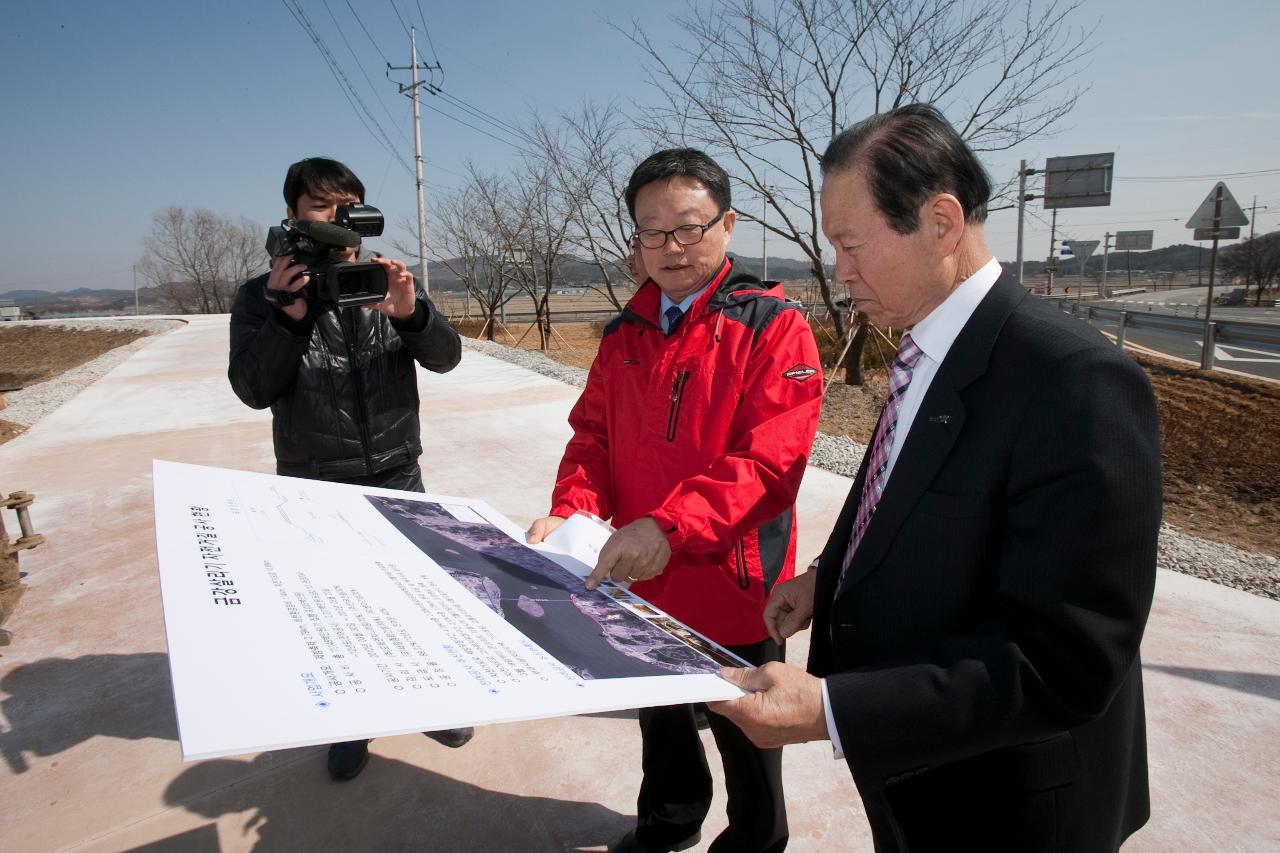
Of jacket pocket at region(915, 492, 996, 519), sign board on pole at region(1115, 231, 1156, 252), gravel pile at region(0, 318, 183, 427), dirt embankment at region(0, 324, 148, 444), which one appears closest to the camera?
jacket pocket at region(915, 492, 996, 519)

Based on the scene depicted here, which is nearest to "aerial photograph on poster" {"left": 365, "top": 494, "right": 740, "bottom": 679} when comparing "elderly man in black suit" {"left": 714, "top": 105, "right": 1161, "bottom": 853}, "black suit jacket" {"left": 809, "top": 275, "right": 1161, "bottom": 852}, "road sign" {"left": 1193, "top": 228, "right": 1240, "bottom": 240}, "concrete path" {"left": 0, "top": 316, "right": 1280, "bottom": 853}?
"elderly man in black suit" {"left": 714, "top": 105, "right": 1161, "bottom": 853}

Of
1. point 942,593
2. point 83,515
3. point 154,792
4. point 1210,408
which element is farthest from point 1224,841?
point 1210,408

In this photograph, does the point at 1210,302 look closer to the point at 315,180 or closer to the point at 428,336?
the point at 428,336

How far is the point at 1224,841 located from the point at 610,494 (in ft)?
5.84

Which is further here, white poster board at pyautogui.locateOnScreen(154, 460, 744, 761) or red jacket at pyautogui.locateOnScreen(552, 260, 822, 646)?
red jacket at pyautogui.locateOnScreen(552, 260, 822, 646)

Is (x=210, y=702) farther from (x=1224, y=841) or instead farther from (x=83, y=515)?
(x=83, y=515)

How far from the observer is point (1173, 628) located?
2.84 metres

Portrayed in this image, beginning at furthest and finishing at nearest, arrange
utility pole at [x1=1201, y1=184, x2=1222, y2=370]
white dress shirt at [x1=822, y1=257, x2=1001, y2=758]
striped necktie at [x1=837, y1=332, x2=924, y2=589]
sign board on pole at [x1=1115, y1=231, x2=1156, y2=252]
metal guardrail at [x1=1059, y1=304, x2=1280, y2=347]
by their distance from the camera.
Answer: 1. sign board on pole at [x1=1115, y1=231, x2=1156, y2=252]
2. metal guardrail at [x1=1059, y1=304, x2=1280, y2=347]
3. utility pole at [x1=1201, y1=184, x2=1222, y2=370]
4. striped necktie at [x1=837, y1=332, x2=924, y2=589]
5. white dress shirt at [x1=822, y1=257, x2=1001, y2=758]

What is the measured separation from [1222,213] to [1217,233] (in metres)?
0.25

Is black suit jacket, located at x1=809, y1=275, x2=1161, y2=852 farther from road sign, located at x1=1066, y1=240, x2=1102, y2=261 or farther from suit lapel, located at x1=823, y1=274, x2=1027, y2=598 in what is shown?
road sign, located at x1=1066, y1=240, x2=1102, y2=261

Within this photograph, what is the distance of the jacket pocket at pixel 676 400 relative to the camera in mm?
1671

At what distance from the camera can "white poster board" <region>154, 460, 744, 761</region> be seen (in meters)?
0.73

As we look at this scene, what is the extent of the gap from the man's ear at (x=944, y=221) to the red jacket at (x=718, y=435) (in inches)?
23.6

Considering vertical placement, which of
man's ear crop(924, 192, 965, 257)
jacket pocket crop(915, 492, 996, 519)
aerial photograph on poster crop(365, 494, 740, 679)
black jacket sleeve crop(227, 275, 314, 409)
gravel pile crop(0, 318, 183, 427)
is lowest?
gravel pile crop(0, 318, 183, 427)
